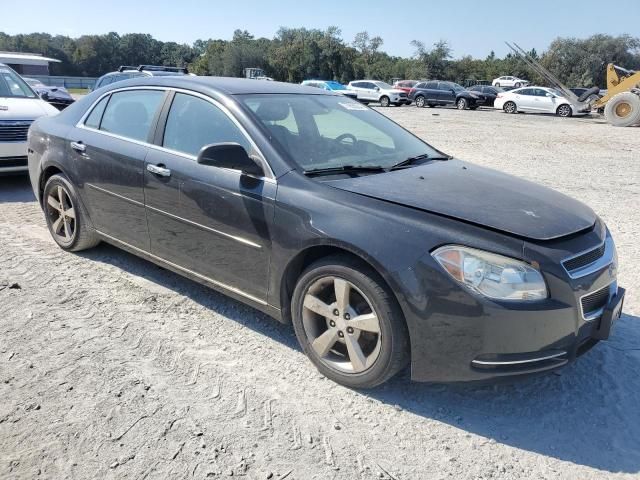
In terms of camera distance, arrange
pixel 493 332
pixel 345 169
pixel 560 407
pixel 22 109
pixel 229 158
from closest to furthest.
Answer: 1. pixel 493 332
2. pixel 560 407
3. pixel 229 158
4. pixel 345 169
5. pixel 22 109

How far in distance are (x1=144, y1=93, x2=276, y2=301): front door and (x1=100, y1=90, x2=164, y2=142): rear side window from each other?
248 mm

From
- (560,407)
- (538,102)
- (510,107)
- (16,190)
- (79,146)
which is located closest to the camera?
(560,407)

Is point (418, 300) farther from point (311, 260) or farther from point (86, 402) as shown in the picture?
point (86, 402)

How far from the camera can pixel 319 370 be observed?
10.6ft

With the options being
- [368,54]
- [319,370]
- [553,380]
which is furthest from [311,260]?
[368,54]

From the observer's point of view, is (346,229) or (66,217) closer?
(346,229)

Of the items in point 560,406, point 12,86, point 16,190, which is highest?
point 12,86

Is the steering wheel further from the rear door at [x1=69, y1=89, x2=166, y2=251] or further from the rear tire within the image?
the rear tire

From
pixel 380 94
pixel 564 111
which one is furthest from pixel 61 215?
pixel 380 94

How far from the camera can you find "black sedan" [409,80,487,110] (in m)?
33.5

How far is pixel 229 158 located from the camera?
328 cm

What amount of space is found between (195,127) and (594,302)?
107 inches

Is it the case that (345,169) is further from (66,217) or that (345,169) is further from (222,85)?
(66,217)

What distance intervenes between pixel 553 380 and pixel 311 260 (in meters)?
1.61
